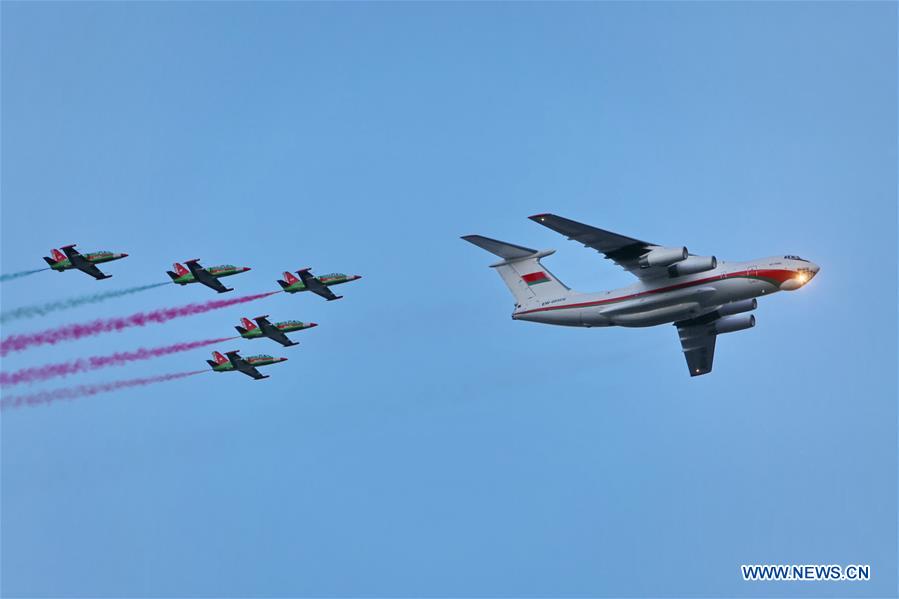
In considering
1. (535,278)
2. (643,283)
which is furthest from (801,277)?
(535,278)

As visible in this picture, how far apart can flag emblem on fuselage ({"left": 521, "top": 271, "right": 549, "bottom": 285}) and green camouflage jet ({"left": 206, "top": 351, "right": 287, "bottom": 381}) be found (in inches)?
336

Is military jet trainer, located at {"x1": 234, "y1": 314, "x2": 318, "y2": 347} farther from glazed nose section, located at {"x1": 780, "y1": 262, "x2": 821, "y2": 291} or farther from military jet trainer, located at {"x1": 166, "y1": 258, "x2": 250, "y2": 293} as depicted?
glazed nose section, located at {"x1": 780, "y1": 262, "x2": 821, "y2": 291}

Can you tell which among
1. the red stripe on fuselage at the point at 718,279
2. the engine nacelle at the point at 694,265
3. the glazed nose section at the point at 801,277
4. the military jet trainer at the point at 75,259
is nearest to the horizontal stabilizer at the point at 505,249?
the red stripe on fuselage at the point at 718,279

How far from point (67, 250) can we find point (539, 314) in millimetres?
14121

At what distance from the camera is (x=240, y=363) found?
50.8m

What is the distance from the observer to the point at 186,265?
4862 centimetres

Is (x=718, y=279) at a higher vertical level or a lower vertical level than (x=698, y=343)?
higher

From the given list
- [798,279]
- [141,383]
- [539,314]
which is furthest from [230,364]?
[798,279]

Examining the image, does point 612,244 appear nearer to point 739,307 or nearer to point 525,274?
point 525,274

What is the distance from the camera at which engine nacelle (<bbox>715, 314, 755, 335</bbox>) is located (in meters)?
48.2

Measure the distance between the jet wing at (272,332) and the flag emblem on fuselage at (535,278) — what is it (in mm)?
8027

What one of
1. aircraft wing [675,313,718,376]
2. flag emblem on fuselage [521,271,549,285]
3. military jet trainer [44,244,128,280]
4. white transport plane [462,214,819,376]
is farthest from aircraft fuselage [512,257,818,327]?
military jet trainer [44,244,128,280]

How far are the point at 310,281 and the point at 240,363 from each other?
143 inches

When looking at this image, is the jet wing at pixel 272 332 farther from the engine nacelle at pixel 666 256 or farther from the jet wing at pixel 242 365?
the engine nacelle at pixel 666 256
